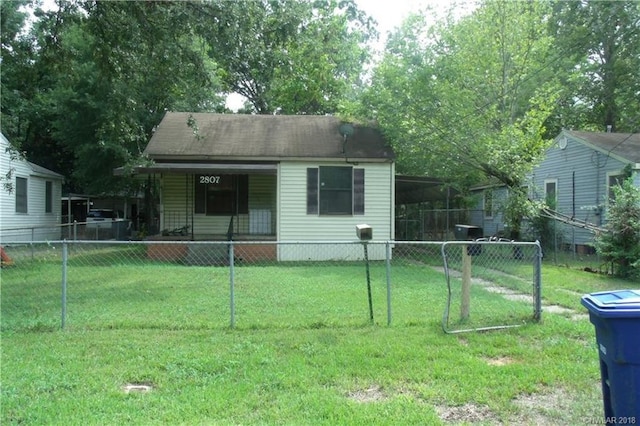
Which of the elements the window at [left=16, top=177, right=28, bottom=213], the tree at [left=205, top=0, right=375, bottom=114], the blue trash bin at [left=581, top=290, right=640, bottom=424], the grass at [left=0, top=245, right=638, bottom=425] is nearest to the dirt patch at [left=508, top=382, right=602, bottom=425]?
the grass at [left=0, top=245, right=638, bottom=425]

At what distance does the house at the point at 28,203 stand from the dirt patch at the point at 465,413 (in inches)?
705

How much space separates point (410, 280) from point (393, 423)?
7.12m

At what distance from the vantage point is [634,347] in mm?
2967

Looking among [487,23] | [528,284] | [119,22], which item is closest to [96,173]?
[119,22]

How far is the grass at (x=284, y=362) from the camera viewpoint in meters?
3.89

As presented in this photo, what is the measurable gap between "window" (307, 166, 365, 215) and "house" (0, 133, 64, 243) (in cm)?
982

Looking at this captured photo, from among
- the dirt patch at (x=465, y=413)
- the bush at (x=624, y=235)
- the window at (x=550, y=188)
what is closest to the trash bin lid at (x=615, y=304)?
the dirt patch at (x=465, y=413)

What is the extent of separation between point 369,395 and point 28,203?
21757 mm

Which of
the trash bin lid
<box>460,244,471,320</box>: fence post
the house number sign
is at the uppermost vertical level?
the house number sign

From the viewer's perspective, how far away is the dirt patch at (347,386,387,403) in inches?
163

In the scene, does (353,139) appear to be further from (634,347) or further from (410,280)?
(634,347)

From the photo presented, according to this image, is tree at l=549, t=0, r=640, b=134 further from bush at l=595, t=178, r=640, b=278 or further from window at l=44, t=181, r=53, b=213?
window at l=44, t=181, r=53, b=213

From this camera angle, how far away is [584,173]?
59.0 feet

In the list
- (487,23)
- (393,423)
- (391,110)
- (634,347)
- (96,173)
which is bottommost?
(393,423)
